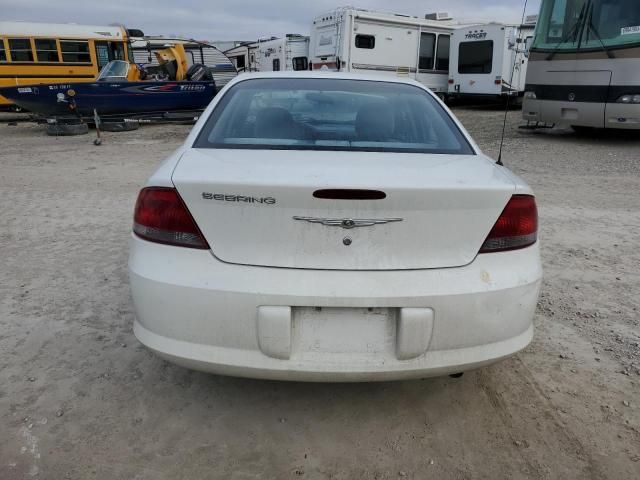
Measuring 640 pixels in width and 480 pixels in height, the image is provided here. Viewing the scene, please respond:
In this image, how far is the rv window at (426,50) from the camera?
18.9m

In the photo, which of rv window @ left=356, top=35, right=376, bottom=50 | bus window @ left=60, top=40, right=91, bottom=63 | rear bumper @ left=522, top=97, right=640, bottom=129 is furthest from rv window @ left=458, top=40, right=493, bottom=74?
bus window @ left=60, top=40, right=91, bottom=63

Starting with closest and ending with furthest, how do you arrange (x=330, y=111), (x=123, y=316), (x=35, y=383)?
(x=35, y=383)
(x=330, y=111)
(x=123, y=316)

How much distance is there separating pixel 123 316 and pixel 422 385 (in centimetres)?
195

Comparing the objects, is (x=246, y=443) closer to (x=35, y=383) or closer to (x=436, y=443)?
(x=436, y=443)

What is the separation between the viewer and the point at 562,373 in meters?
2.78

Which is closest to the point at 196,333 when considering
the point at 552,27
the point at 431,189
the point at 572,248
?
the point at 431,189

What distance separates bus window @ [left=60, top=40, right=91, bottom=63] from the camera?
50.6 feet

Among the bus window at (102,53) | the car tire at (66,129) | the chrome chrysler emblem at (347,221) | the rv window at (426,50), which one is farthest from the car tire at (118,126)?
the chrome chrysler emblem at (347,221)

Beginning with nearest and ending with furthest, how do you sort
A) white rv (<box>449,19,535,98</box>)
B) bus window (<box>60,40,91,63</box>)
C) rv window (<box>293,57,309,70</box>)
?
1. bus window (<box>60,40,91,63</box>)
2. white rv (<box>449,19,535,98</box>)
3. rv window (<box>293,57,309,70</box>)

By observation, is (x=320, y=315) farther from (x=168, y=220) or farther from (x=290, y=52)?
(x=290, y=52)

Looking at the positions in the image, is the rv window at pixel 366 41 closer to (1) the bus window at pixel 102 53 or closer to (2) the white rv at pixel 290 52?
(2) the white rv at pixel 290 52

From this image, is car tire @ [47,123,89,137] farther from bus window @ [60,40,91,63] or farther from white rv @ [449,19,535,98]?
white rv @ [449,19,535,98]

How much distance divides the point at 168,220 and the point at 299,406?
1105mm

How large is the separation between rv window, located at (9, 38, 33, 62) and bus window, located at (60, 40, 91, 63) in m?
0.88
